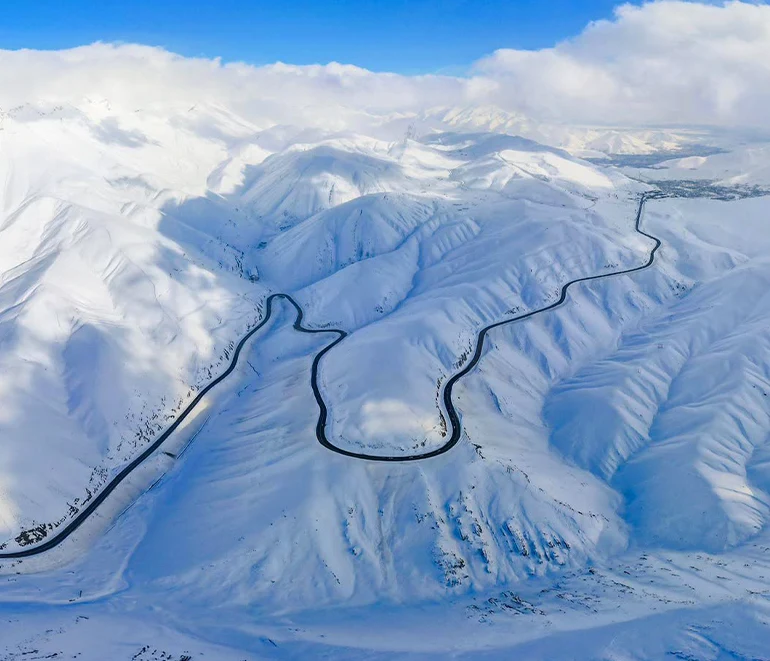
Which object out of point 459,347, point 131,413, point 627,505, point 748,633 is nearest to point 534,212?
point 459,347

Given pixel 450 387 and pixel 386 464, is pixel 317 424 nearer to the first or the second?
pixel 386 464

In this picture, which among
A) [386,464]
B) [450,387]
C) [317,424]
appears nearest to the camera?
[386,464]

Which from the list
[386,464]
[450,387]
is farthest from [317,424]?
[450,387]

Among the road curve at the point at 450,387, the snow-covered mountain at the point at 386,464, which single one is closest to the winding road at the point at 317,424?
the road curve at the point at 450,387

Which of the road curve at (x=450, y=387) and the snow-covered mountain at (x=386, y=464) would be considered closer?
the snow-covered mountain at (x=386, y=464)

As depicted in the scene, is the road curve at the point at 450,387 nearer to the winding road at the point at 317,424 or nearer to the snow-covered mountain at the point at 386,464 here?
the winding road at the point at 317,424

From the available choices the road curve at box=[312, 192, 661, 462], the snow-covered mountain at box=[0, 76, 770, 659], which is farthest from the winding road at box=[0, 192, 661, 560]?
the snow-covered mountain at box=[0, 76, 770, 659]

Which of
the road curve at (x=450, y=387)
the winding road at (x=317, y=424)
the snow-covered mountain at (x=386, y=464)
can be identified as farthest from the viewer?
the road curve at (x=450, y=387)

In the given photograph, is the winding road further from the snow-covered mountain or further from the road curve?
the snow-covered mountain

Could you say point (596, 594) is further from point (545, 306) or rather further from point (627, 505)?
point (545, 306)
